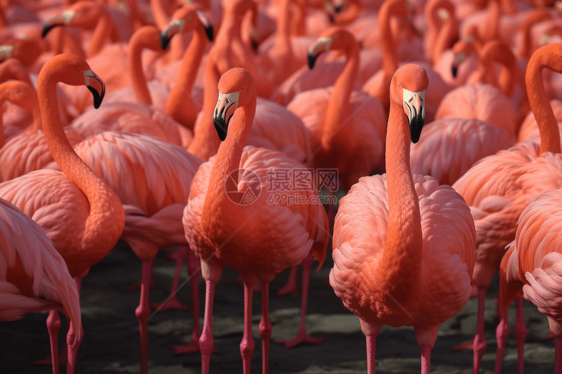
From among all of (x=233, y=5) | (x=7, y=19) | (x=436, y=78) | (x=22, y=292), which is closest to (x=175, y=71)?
(x=233, y=5)

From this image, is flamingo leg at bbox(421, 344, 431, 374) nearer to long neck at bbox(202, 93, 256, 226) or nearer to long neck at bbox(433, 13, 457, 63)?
long neck at bbox(202, 93, 256, 226)

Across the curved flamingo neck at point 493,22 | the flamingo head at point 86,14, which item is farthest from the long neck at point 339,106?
the curved flamingo neck at point 493,22

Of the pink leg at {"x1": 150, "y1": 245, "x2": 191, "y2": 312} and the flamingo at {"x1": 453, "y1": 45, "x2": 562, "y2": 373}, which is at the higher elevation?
the flamingo at {"x1": 453, "y1": 45, "x2": 562, "y2": 373}

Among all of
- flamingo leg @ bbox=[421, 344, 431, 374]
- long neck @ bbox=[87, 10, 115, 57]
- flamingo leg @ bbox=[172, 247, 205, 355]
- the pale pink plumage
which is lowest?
flamingo leg @ bbox=[172, 247, 205, 355]

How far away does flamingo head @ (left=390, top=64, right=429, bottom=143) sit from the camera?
8.36ft

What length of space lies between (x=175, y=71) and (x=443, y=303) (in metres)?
4.47

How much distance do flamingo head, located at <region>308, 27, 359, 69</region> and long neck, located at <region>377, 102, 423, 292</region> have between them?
2524 mm

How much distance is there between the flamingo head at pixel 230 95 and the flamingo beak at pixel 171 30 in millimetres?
2068

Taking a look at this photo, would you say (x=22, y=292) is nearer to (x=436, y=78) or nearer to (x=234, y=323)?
(x=234, y=323)

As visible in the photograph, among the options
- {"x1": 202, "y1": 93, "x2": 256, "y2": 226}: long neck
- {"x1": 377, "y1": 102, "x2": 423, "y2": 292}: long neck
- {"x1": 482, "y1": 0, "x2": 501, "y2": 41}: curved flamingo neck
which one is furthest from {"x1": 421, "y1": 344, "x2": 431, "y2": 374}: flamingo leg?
{"x1": 482, "y1": 0, "x2": 501, "y2": 41}: curved flamingo neck

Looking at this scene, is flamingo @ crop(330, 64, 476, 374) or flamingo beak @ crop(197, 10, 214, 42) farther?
flamingo beak @ crop(197, 10, 214, 42)

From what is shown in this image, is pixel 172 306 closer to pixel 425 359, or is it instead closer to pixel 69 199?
pixel 69 199

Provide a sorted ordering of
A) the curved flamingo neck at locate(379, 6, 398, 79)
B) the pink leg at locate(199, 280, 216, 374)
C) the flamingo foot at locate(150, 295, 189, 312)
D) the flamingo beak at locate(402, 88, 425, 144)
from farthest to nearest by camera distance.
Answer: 1. the curved flamingo neck at locate(379, 6, 398, 79)
2. the flamingo foot at locate(150, 295, 189, 312)
3. the pink leg at locate(199, 280, 216, 374)
4. the flamingo beak at locate(402, 88, 425, 144)

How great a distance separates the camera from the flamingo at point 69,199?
3293 mm
